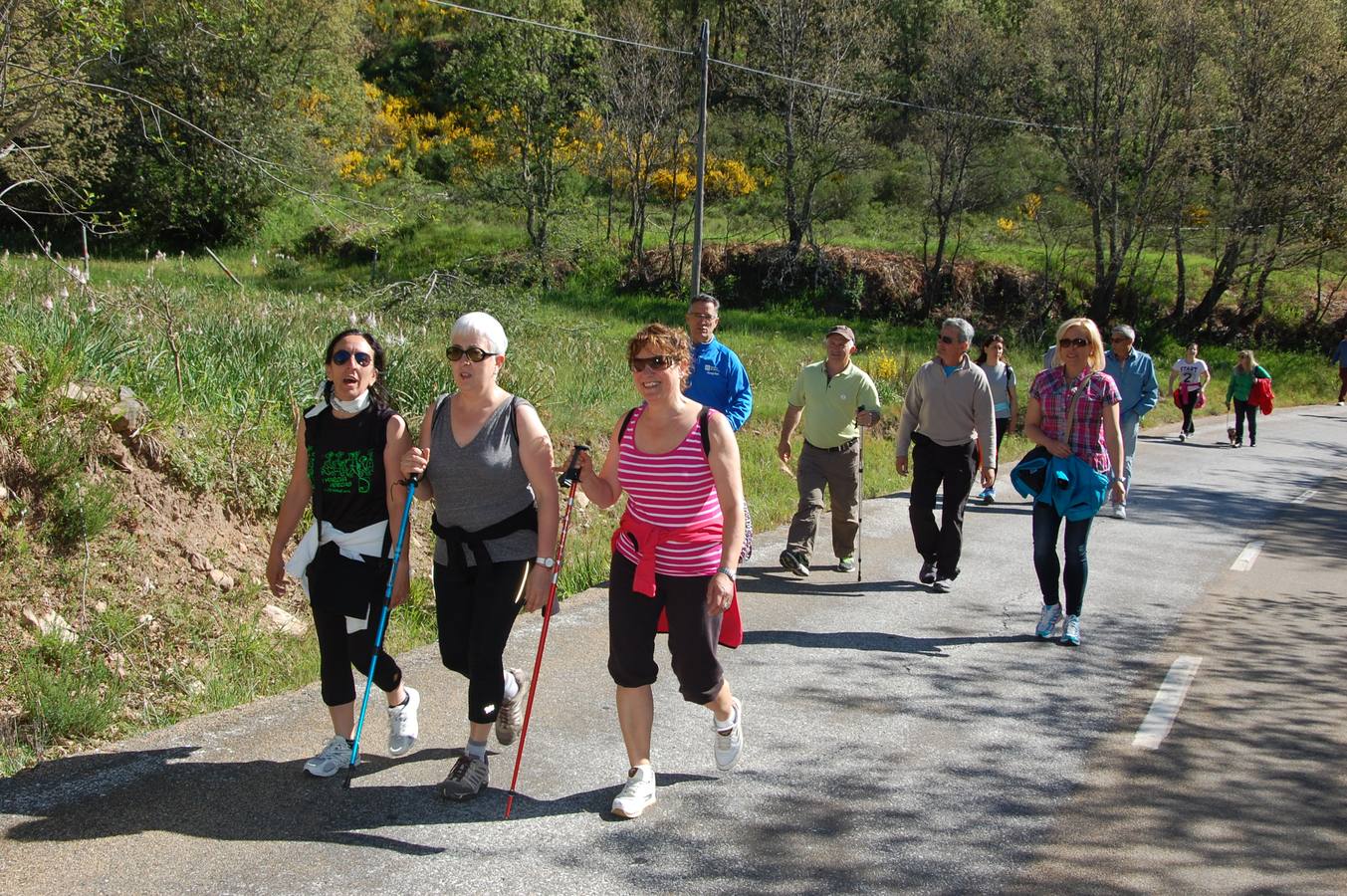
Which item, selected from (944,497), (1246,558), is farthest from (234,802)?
(1246,558)

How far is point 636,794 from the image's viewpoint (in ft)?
14.8

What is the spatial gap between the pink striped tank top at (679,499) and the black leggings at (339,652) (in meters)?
1.15

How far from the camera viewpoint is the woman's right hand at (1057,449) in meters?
6.88

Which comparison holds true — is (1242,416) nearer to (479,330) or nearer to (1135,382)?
(1135,382)

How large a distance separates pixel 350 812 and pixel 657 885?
125cm

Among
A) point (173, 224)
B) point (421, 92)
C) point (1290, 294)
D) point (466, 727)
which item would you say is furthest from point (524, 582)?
point (421, 92)

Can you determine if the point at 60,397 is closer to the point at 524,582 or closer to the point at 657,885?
the point at 524,582

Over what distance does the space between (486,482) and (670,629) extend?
0.92m

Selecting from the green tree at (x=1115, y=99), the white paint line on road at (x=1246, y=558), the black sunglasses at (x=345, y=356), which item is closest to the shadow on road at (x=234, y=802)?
the black sunglasses at (x=345, y=356)

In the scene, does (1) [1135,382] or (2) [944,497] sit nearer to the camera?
(2) [944,497]

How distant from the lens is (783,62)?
104ft

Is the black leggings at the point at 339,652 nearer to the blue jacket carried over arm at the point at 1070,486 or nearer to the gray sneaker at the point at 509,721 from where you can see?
the gray sneaker at the point at 509,721

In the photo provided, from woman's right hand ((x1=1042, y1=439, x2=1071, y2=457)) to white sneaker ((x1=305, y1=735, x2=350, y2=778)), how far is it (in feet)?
14.3

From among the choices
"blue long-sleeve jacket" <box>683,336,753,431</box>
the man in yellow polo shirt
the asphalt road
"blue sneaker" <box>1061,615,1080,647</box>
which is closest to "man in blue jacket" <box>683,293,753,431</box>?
"blue long-sleeve jacket" <box>683,336,753,431</box>
